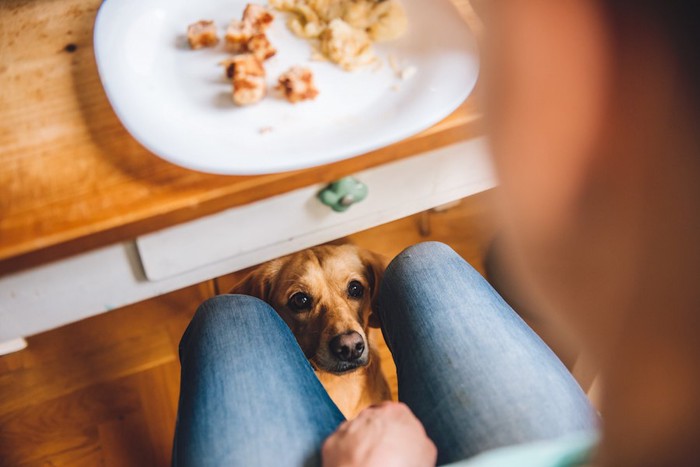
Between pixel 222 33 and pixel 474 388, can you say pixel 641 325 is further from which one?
pixel 222 33

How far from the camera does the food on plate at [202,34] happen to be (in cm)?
75

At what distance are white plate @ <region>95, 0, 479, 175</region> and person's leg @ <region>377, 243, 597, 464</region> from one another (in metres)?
0.26

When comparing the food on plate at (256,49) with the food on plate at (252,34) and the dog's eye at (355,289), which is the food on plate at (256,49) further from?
the dog's eye at (355,289)

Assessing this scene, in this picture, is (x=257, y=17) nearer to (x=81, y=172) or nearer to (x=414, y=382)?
(x=81, y=172)

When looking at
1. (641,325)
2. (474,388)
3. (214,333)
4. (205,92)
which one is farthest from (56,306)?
(641,325)

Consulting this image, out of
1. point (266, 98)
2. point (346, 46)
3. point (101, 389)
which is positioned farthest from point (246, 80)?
point (101, 389)

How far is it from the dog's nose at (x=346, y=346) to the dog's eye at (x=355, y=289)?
0.38 feet

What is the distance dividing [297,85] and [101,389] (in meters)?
0.95

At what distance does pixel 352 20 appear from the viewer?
787 mm

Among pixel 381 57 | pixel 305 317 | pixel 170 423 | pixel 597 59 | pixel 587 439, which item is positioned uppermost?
pixel 597 59

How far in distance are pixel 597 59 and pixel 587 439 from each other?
372mm

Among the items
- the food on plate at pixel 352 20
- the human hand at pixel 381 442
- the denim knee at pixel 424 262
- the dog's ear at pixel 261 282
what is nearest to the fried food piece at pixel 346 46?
the food on plate at pixel 352 20

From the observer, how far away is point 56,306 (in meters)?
0.70

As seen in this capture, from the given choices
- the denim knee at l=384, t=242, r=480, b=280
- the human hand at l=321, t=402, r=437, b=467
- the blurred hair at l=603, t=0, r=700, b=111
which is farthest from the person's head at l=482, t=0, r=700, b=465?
the denim knee at l=384, t=242, r=480, b=280
